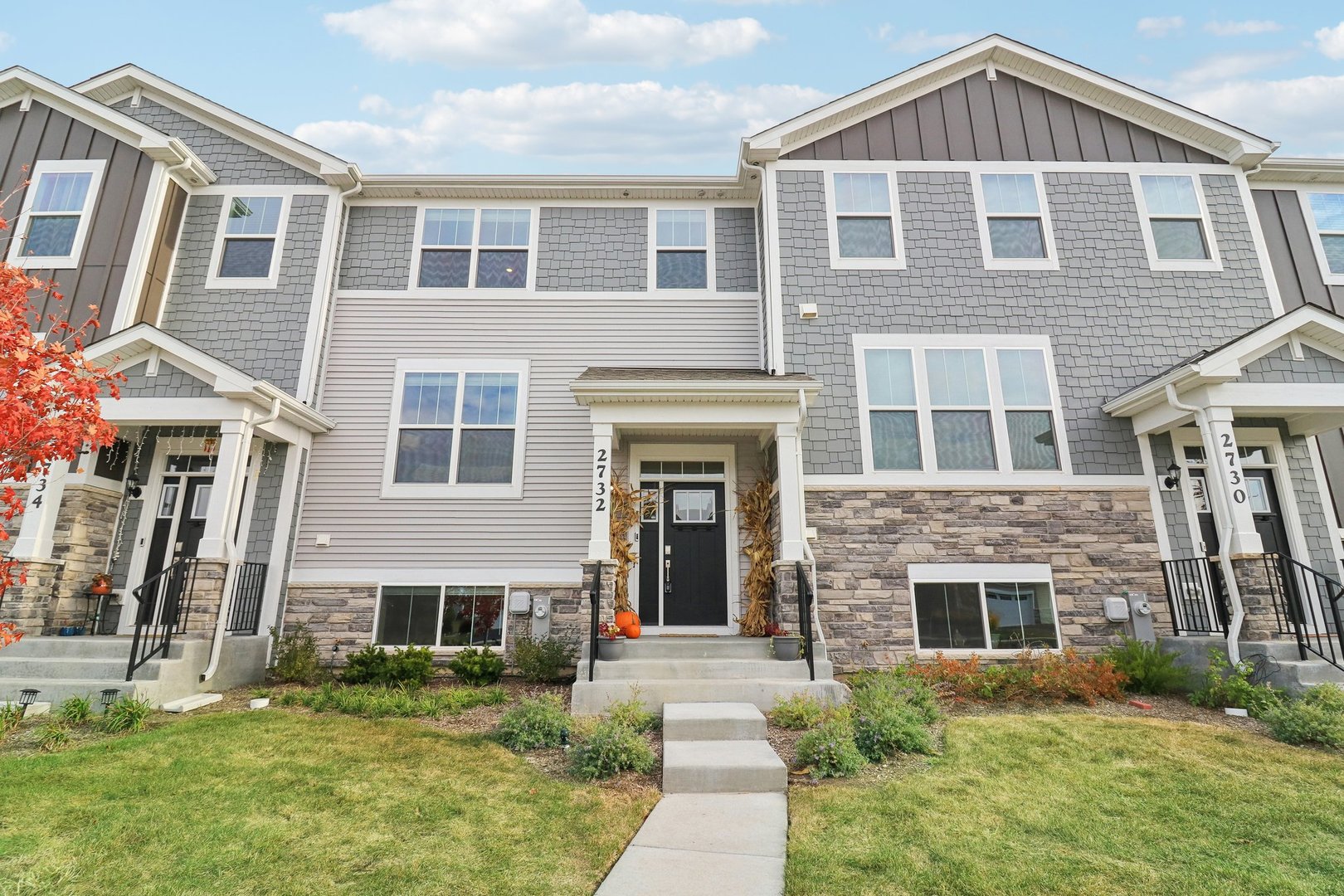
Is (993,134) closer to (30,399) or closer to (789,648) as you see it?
(789,648)

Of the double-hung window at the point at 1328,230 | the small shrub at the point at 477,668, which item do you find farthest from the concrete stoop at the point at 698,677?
the double-hung window at the point at 1328,230

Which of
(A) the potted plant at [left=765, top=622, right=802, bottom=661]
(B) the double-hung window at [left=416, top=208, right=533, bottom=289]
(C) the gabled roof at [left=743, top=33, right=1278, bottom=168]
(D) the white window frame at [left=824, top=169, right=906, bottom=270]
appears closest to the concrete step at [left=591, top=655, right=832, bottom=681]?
(A) the potted plant at [left=765, top=622, right=802, bottom=661]

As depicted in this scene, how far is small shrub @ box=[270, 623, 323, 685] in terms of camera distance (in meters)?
7.91

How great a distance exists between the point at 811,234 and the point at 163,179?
9625 millimetres

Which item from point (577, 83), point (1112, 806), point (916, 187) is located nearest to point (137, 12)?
point (916, 187)

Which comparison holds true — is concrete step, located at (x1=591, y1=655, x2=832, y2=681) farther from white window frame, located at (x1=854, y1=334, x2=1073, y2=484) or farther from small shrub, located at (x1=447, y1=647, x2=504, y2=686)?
white window frame, located at (x1=854, y1=334, x2=1073, y2=484)

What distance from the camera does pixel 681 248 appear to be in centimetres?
1048

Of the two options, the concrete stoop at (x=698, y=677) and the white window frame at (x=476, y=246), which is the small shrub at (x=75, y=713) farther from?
the white window frame at (x=476, y=246)

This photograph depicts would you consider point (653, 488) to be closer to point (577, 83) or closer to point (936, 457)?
point (936, 457)

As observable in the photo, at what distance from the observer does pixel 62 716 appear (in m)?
5.79

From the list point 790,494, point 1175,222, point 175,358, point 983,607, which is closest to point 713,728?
point 790,494

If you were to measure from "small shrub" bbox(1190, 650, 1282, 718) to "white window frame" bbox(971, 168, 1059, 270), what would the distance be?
5.54m

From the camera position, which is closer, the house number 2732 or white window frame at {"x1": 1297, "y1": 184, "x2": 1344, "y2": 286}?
the house number 2732

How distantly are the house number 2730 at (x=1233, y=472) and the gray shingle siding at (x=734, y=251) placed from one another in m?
6.23
